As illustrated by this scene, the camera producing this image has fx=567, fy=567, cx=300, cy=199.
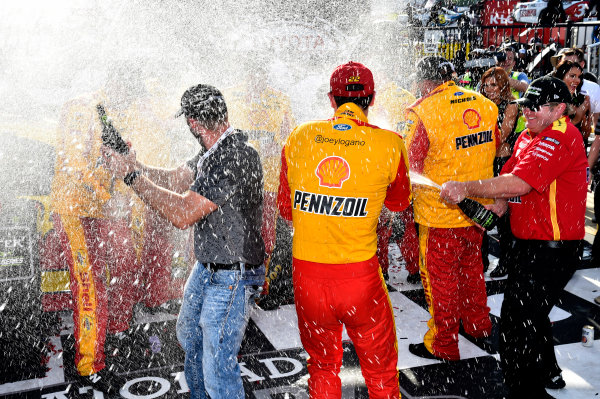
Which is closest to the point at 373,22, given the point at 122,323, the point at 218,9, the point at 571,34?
the point at 218,9

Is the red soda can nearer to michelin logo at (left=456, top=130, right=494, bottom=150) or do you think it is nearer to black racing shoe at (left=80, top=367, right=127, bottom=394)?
michelin logo at (left=456, top=130, right=494, bottom=150)

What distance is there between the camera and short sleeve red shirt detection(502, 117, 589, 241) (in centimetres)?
325

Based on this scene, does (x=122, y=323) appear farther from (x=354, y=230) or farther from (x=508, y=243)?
(x=508, y=243)

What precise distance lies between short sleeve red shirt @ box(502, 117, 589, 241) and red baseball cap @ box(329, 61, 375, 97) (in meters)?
1.04

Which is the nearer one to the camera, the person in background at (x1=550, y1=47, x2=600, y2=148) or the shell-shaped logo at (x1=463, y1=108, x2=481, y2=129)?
the shell-shaped logo at (x1=463, y1=108, x2=481, y2=129)

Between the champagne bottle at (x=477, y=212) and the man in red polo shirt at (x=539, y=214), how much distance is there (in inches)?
4.7

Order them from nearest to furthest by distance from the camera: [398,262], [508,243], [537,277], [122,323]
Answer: [537,277], [122,323], [508,243], [398,262]

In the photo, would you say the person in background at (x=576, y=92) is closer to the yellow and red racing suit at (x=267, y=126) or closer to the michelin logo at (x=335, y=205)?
the yellow and red racing suit at (x=267, y=126)

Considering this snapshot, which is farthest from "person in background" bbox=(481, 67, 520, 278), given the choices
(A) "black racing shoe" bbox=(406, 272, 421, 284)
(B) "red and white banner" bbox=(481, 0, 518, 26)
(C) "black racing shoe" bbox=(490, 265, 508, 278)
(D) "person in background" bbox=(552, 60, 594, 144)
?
(B) "red and white banner" bbox=(481, 0, 518, 26)

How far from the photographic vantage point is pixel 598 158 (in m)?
6.21

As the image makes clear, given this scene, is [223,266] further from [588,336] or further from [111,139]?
[588,336]

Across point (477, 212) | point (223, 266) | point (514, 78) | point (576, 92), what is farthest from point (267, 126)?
point (514, 78)

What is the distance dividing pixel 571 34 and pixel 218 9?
26.3ft

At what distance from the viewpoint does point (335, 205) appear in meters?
2.88
